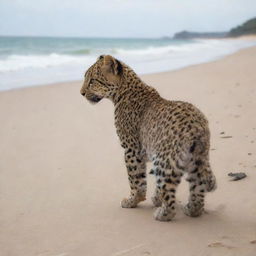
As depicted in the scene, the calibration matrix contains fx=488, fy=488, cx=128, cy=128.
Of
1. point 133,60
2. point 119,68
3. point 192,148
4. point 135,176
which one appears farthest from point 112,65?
point 133,60

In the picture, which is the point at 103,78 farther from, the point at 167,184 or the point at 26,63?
the point at 26,63

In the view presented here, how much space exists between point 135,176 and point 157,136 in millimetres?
680

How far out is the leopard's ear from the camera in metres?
4.84

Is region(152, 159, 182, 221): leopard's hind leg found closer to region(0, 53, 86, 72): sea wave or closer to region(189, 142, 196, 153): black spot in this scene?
region(189, 142, 196, 153): black spot

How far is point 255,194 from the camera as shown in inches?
187

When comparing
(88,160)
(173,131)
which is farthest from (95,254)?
(88,160)

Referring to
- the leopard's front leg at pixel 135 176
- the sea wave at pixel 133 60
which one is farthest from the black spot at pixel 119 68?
the sea wave at pixel 133 60

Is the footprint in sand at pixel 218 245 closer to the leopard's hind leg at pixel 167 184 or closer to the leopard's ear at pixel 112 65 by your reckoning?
the leopard's hind leg at pixel 167 184

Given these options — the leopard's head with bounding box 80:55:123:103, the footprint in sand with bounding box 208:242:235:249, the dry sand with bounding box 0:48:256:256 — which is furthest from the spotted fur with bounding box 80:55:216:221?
the footprint in sand with bounding box 208:242:235:249

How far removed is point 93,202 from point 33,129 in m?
3.55

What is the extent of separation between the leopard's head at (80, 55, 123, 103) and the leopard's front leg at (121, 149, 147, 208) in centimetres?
66

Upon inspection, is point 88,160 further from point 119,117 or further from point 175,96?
point 175,96

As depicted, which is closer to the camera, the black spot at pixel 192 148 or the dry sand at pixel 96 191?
the dry sand at pixel 96 191

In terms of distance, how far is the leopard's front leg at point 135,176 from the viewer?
479cm
